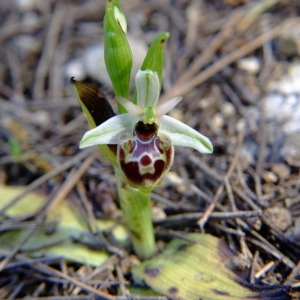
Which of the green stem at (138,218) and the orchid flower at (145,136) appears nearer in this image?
the orchid flower at (145,136)

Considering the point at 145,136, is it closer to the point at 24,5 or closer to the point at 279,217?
the point at 279,217

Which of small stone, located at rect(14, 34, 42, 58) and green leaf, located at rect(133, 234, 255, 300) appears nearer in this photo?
green leaf, located at rect(133, 234, 255, 300)

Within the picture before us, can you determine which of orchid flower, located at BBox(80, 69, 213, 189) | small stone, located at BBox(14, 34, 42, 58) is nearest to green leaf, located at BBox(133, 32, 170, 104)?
orchid flower, located at BBox(80, 69, 213, 189)

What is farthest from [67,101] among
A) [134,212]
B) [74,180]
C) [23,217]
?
[134,212]

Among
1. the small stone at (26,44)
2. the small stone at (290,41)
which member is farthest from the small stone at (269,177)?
the small stone at (26,44)

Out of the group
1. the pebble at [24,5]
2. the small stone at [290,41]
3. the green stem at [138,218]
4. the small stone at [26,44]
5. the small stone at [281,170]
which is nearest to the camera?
the green stem at [138,218]

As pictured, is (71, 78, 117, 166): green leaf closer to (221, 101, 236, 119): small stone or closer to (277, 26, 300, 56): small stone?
(221, 101, 236, 119): small stone

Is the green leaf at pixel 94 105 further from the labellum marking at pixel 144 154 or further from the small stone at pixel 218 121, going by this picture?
the small stone at pixel 218 121
